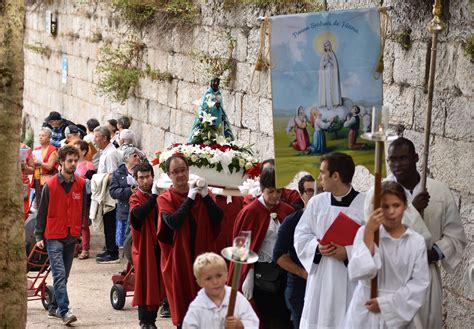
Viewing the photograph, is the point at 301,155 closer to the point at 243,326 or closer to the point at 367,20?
the point at 367,20

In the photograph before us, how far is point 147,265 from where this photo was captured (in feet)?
35.4

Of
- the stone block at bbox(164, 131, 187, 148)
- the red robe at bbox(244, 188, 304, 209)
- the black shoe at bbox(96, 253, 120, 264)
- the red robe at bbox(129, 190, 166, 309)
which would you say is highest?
the red robe at bbox(244, 188, 304, 209)

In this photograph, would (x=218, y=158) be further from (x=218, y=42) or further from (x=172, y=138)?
(x=172, y=138)

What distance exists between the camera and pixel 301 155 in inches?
361

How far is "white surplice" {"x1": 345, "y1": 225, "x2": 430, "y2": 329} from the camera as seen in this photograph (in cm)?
730

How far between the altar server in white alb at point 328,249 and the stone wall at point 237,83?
1.37m

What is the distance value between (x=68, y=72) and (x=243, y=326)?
14989 millimetres

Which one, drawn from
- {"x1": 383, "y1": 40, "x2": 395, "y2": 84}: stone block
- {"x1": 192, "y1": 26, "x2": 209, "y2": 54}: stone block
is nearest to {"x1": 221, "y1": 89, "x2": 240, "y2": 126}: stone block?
{"x1": 192, "y1": 26, "x2": 209, "y2": 54}: stone block

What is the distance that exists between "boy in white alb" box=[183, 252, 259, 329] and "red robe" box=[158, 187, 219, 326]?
2.89 m

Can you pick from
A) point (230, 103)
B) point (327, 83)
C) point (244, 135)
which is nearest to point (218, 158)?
point (327, 83)

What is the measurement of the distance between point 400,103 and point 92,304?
13.1ft

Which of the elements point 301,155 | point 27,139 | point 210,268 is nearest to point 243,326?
point 210,268

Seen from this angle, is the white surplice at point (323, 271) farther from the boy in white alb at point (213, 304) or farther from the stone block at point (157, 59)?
the stone block at point (157, 59)

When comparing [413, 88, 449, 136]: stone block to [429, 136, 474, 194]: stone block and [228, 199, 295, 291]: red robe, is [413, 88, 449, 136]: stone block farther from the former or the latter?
[228, 199, 295, 291]: red robe
